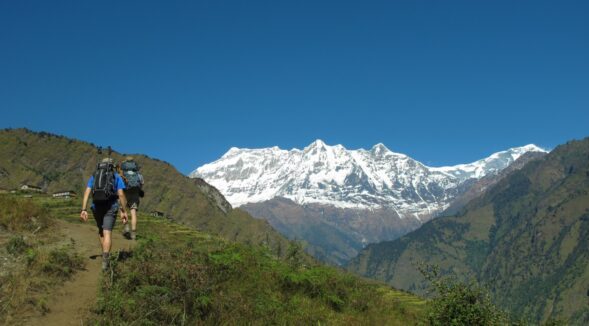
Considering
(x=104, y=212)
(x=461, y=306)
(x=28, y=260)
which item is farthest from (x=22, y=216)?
(x=461, y=306)

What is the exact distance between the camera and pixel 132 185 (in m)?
23.2

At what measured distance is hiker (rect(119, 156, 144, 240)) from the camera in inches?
906

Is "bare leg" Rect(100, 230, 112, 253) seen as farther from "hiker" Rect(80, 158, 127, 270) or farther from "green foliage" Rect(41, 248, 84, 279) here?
"green foliage" Rect(41, 248, 84, 279)

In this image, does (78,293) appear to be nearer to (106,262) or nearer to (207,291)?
(106,262)

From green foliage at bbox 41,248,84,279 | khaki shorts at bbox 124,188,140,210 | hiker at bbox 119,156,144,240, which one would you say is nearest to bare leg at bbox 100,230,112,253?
green foliage at bbox 41,248,84,279

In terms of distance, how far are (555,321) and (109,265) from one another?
18798mm

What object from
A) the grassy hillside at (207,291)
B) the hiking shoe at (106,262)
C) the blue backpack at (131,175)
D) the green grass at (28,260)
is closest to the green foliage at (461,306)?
the grassy hillside at (207,291)

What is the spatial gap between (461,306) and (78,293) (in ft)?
40.4

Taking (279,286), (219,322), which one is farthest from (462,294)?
(219,322)

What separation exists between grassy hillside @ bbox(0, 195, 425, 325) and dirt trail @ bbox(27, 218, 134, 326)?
178 millimetres

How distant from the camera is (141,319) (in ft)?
41.0

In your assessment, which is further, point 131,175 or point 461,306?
point 131,175

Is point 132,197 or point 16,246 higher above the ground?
point 132,197

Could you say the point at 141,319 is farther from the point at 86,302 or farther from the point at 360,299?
the point at 360,299
